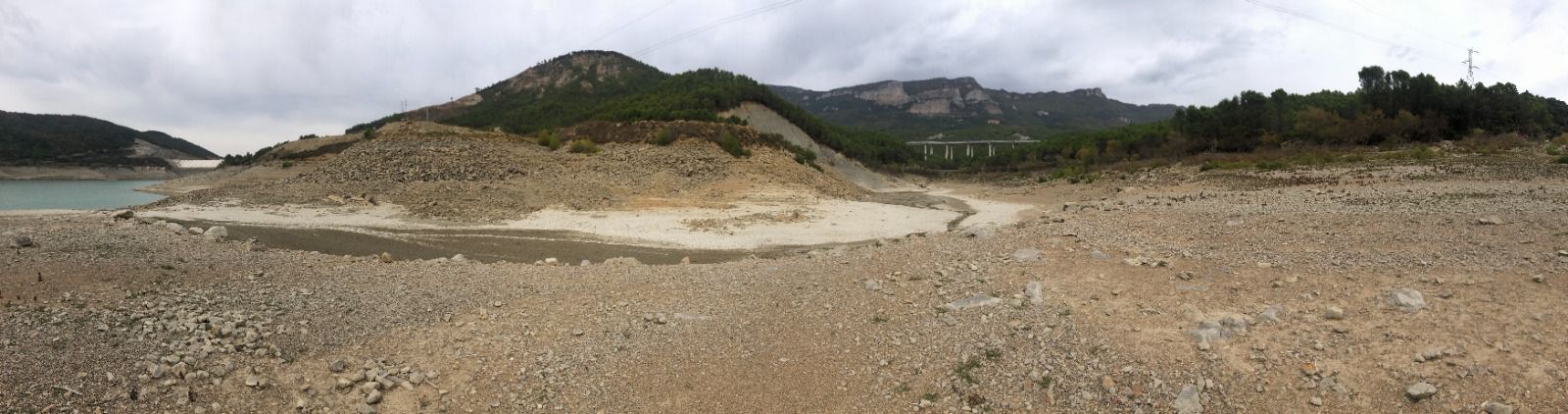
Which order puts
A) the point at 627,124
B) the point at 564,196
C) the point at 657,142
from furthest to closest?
the point at 627,124, the point at 657,142, the point at 564,196

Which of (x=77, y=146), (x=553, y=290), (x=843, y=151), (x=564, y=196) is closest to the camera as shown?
(x=553, y=290)

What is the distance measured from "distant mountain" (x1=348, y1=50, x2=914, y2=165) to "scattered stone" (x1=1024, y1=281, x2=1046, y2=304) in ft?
128

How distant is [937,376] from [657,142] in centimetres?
3476

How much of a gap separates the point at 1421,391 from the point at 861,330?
4589 millimetres

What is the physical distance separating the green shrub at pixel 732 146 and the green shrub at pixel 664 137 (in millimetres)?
2842

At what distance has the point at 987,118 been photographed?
15825 centimetres

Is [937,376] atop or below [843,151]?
below

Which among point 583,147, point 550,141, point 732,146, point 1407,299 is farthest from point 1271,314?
point 550,141

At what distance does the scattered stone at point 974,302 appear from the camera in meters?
7.89

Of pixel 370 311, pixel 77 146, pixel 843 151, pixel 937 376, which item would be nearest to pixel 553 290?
pixel 370 311

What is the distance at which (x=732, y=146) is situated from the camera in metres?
40.3

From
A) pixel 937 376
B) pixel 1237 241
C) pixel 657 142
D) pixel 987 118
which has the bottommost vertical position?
pixel 937 376

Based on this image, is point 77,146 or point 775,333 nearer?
point 775,333

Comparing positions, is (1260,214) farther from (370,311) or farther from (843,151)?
(843,151)
